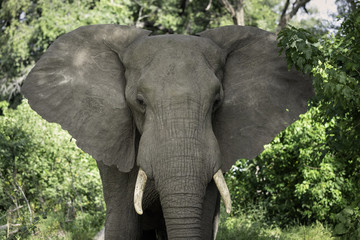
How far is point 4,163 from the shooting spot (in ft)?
28.9

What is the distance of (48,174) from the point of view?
937cm

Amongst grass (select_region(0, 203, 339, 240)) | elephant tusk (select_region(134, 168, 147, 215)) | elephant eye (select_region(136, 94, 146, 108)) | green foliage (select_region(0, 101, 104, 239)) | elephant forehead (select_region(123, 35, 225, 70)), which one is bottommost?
green foliage (select_region(0, 101, 104, 239))

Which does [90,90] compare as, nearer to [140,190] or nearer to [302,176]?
[140,190]

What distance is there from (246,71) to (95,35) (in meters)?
1.22

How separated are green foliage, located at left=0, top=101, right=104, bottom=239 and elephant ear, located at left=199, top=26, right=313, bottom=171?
4706 millimetres

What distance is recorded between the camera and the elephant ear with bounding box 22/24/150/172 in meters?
4.26

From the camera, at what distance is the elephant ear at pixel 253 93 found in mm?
4422

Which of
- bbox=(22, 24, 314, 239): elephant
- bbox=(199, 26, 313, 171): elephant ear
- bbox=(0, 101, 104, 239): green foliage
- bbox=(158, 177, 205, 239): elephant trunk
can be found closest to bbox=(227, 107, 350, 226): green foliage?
bbox=(0, 101, 104, 239): green foliage

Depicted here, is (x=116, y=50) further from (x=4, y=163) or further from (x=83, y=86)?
(x=4, y=163)

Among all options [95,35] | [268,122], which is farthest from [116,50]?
[268,122]

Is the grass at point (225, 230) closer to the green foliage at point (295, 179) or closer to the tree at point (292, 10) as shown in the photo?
the green foliage at point (295, 179)

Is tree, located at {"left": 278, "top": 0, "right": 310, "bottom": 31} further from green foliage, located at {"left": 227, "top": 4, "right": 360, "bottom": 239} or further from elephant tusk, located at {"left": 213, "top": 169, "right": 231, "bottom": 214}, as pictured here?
elephant tusk, located at {"left": 213, "top": 169, "right": 231, "bottom": 214}

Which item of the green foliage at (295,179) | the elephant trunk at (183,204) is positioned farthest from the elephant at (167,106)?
the green foliage at (295,179)

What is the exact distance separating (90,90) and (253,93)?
126cm
